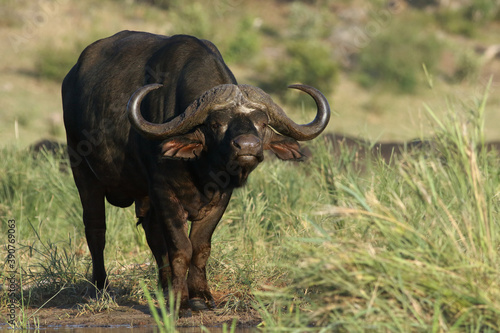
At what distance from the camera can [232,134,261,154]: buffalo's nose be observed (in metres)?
4.84

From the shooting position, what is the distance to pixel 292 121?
557 centimetres

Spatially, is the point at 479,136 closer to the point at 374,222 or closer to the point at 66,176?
the point at 374,222

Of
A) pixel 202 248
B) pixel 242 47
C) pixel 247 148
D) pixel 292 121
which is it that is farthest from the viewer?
pixel 242 47

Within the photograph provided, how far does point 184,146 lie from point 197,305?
1071mm

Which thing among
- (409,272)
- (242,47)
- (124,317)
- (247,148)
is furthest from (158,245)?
(242,47)

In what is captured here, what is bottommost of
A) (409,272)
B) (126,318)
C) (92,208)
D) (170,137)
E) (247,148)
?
(126,318)

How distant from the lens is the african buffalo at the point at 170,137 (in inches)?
205

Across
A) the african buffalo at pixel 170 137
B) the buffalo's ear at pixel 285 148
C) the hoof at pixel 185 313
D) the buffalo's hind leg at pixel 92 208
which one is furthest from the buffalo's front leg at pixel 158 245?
the buffalo's ear at pixel 285 148

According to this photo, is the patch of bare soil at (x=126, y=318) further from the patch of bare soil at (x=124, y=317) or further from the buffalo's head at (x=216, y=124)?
the buffalo's head at (x=216, y=124)

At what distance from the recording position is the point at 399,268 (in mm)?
3545

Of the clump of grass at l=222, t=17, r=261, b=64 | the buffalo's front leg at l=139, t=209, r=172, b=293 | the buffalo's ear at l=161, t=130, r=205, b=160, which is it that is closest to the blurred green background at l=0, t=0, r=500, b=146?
the clump of grass at l=222, t=17, r=261, b=64

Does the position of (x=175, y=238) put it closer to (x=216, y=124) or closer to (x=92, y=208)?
(x=216, y=124)

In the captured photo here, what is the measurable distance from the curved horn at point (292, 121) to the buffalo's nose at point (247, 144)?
510 millimetres

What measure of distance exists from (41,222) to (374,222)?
4.37 meters
